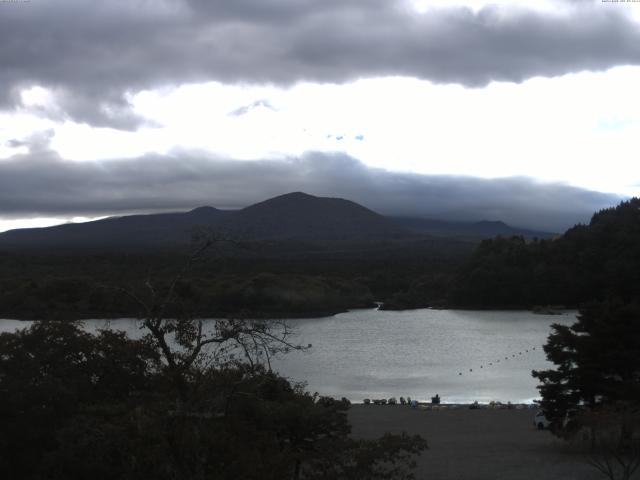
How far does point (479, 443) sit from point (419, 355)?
26.4 metres

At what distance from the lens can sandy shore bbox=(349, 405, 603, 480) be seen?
17359 mm

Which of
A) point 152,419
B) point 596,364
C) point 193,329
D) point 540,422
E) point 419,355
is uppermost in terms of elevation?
point 193,329

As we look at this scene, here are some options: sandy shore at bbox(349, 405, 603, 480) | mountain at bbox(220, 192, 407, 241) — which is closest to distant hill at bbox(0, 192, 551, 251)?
mountain at bbox(220, 192, 407, 241)

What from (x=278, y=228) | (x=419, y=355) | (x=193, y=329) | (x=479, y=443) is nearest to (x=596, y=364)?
(x=479, y=443)

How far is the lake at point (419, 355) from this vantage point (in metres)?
36.3

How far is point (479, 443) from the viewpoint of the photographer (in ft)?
71.2

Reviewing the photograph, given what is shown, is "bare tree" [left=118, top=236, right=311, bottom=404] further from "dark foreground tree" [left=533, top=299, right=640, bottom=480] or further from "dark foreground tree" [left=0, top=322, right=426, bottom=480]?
"dark foreground tree" [left=533, top=299, right=640, bottom=480]

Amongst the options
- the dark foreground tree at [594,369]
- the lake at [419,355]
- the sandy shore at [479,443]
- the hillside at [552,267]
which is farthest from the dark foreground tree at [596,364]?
the hillside at [552,267]

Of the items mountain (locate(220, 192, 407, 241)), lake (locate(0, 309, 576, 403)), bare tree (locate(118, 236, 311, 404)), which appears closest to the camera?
bare tree (locate(118, 236, 311, 404))

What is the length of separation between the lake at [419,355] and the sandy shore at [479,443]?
→ 4.64m

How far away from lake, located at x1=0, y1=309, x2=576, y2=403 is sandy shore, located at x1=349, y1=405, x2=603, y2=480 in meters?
4.64

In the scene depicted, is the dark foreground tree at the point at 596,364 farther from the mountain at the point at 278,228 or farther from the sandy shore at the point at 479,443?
the mountain at the point at 278,228

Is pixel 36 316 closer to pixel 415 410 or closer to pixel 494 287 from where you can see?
pixel 415 410

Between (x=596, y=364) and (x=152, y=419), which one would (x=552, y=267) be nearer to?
(x=596, y=364)
